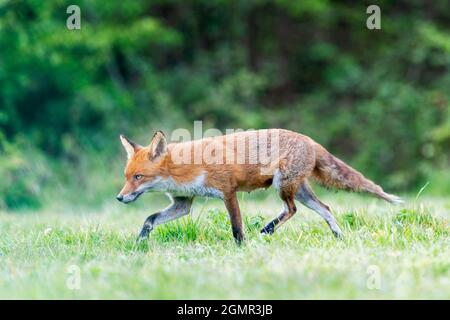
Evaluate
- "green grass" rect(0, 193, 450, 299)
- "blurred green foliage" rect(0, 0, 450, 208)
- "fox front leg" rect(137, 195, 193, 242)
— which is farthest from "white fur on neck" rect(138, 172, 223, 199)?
"blurred green foliage" rect(0, 0, 450, 208)

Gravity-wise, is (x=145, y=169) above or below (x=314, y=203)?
above

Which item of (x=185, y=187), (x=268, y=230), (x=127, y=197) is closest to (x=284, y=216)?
(x=268, y=230)

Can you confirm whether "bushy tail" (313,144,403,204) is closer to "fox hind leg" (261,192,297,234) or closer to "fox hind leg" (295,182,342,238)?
"fox hind leg" (295,182,342,238)

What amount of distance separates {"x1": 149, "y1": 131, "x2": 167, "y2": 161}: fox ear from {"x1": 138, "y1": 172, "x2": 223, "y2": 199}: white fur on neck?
0.26 m

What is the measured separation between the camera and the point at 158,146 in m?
7.72

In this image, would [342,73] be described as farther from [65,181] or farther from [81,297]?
[81,297]

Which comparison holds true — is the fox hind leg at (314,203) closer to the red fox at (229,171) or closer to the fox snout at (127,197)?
the red fox at (229,171)

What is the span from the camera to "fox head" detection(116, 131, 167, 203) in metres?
7.62

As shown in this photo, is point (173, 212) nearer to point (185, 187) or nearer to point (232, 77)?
point (185, 187)

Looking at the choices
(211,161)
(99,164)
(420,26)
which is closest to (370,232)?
(211,161)

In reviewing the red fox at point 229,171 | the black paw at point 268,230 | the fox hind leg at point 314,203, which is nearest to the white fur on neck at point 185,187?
the red fox at point 229,171

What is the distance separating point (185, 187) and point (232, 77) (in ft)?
44.6

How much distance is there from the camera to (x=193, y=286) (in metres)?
5.50
